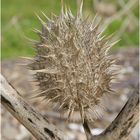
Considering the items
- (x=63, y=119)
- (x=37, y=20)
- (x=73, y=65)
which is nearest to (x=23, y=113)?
(x=73, y=65)

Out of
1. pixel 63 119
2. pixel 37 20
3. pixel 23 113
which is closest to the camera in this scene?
pixel 23 113

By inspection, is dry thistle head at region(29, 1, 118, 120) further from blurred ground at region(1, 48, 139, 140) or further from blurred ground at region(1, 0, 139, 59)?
blurred ground at region(1, 0, 139, 59)

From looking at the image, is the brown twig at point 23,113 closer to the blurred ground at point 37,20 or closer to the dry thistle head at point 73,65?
the dry thistle head at point 73,65

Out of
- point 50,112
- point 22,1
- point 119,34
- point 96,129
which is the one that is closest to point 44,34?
point 96,129

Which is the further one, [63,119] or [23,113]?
[63,119]

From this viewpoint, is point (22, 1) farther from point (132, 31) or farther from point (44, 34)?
point (44, 34)

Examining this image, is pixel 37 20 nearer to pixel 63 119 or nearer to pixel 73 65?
pixel 63 119

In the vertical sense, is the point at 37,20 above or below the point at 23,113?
below
